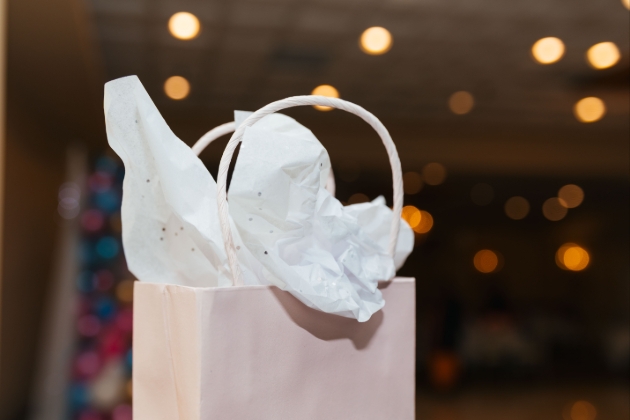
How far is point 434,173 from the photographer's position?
4.23 meters

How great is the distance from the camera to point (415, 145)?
3.90 m

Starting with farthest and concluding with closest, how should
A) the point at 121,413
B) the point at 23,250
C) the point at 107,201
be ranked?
the point at 23,250, the point at 107,201, the point at 121,413

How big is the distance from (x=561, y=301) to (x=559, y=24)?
3.42 meters

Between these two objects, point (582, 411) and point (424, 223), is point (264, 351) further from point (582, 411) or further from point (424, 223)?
point (424, 223)

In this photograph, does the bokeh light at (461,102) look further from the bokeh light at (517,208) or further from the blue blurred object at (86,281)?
the bokeh light at (517,208)

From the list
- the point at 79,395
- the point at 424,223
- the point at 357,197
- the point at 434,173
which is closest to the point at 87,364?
the point at 79,395

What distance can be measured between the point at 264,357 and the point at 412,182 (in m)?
3.88

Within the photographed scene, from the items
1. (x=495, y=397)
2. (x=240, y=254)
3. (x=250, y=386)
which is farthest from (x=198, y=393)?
(x=495, y=397)

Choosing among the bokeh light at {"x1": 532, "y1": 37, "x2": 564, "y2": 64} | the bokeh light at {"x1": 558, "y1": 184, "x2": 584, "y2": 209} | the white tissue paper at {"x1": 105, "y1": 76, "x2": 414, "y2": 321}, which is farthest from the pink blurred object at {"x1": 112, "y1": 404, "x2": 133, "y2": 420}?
the bokeh light at {"x1": 558, "y1": 184, "x2": 584, "y2": 209}

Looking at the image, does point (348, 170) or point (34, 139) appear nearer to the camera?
point (34, 139)

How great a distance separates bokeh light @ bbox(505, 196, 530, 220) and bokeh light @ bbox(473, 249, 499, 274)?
0.42 metres

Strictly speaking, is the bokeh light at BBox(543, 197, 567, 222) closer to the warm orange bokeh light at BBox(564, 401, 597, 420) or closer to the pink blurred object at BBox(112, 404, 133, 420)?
the warm orange bokeh light at BBox(564, 401, 597, 420)

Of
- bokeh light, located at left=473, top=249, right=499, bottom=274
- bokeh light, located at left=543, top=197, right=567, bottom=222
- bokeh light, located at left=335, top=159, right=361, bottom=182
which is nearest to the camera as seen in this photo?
bokeh light, located at left=335, top=159, right=361, bottom=182

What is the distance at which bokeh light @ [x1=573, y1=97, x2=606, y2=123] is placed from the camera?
10.4 feet
